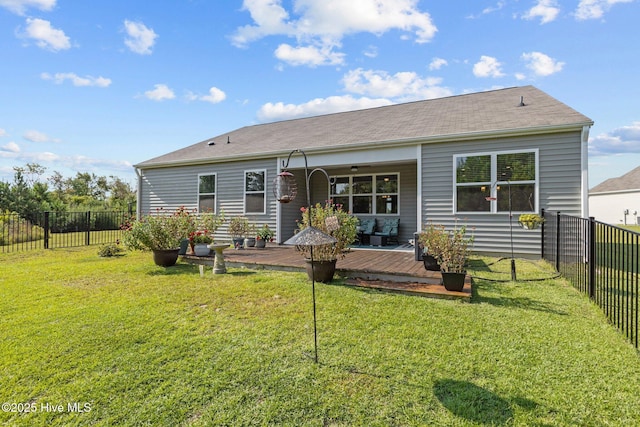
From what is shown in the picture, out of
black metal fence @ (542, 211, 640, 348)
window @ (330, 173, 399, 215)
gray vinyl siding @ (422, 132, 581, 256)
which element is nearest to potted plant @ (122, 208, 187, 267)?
window @ (330, 173, 399, 215)

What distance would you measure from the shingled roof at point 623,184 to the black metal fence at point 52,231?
36.4 meters

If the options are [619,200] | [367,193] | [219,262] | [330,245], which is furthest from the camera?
[619,200]

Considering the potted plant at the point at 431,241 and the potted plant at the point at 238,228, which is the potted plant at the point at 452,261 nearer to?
the potted plant at the point at 431,241

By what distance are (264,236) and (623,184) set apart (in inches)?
1298

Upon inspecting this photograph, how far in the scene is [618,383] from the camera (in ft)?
7.49

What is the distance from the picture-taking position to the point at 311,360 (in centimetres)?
265

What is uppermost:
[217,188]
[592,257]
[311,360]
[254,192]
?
[217,188]

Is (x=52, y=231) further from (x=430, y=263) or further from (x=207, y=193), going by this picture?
(x=430, y=263)

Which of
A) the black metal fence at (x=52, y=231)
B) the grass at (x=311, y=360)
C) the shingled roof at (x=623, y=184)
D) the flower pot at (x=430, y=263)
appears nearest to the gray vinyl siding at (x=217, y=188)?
the black metal fence at (x=52, y=231)

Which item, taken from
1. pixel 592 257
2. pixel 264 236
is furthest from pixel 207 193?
pixel 592 257

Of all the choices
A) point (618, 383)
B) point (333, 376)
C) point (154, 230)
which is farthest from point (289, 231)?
point (618, 383)

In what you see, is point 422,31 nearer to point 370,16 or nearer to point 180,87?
point 370,16

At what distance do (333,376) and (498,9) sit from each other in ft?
32.1

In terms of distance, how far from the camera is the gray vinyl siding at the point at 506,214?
6727 mm
